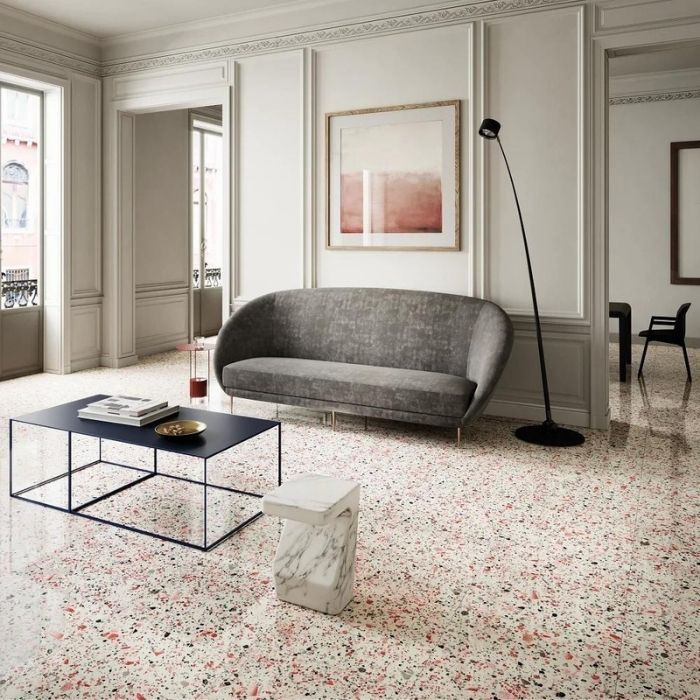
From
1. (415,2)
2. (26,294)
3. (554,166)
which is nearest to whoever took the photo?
(554,166)

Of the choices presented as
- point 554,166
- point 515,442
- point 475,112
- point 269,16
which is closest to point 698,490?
point 515,442

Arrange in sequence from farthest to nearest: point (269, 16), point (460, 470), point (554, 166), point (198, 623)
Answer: point (269, 16), point (554, 166), point (460, 470), point (198, 623)

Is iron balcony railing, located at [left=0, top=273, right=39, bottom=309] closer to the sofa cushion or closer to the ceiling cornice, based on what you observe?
the ceiling cornice

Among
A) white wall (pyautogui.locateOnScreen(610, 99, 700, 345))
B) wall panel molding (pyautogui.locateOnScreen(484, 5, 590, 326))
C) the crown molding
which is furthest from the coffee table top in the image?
white wall (pyautogui.locateOnScreen(610, 99, 700, 345))

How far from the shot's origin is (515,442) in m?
4.12

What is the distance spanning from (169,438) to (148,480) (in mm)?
670

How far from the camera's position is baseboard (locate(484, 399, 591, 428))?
4.48 meters

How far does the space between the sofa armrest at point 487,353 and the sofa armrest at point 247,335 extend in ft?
5.21

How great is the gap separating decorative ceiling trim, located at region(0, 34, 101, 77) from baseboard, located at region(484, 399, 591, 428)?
4769mm

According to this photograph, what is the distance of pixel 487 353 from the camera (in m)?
4.01

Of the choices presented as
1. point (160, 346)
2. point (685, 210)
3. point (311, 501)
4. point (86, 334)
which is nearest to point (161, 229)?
point (160, 346)

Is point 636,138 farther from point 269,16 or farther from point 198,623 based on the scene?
point 198,623

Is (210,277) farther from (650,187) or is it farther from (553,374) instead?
(650,187)

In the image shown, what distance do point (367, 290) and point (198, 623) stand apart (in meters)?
3.17
